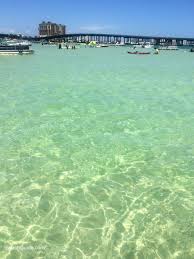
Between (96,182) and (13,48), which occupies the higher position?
(13,48)

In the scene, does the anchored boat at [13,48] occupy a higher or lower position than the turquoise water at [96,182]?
higher

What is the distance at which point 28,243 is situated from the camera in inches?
312

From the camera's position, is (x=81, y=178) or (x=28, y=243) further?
(x=81, y=178)

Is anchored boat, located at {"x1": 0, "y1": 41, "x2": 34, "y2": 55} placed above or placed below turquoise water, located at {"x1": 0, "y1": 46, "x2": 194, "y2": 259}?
above

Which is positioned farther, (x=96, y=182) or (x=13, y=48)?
(x=13, y=48)

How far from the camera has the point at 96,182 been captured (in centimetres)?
1106

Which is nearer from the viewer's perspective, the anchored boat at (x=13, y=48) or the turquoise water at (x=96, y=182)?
the turquoise water at (x=96, y=182)

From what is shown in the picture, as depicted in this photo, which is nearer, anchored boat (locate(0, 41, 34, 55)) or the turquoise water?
the turquoise water

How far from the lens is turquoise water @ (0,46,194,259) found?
8.02m

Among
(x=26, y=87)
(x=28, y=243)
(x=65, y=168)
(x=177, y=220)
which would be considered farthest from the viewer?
(x=26, y=87)

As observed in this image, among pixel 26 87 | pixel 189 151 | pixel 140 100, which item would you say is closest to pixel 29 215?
pixel 189 151

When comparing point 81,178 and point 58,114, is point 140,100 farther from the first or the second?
point 81,178

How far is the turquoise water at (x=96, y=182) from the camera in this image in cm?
802

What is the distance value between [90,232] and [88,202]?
4.83 ft
